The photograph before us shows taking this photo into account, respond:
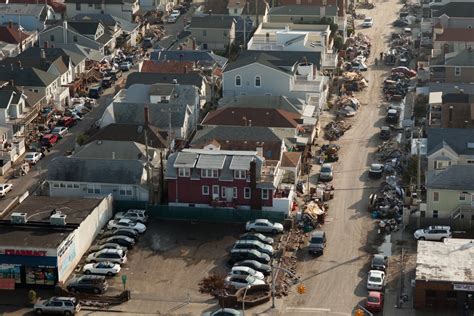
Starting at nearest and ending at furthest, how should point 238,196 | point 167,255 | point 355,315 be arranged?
1. point 355,315
2. point 167,255
3. point 238,196

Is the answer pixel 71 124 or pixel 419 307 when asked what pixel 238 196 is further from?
pixel 71 124

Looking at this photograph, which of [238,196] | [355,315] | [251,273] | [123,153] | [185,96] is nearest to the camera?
[355,315]

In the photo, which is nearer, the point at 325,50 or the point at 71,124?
the point at 71,124

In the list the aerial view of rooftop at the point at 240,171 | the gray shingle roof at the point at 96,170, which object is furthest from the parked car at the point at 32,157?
the gray shingle roof at the point at 96,170

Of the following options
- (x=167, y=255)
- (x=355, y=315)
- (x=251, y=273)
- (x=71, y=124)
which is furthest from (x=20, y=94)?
(x=355, y=315)

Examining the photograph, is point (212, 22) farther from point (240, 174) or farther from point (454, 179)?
point (454, 179)
